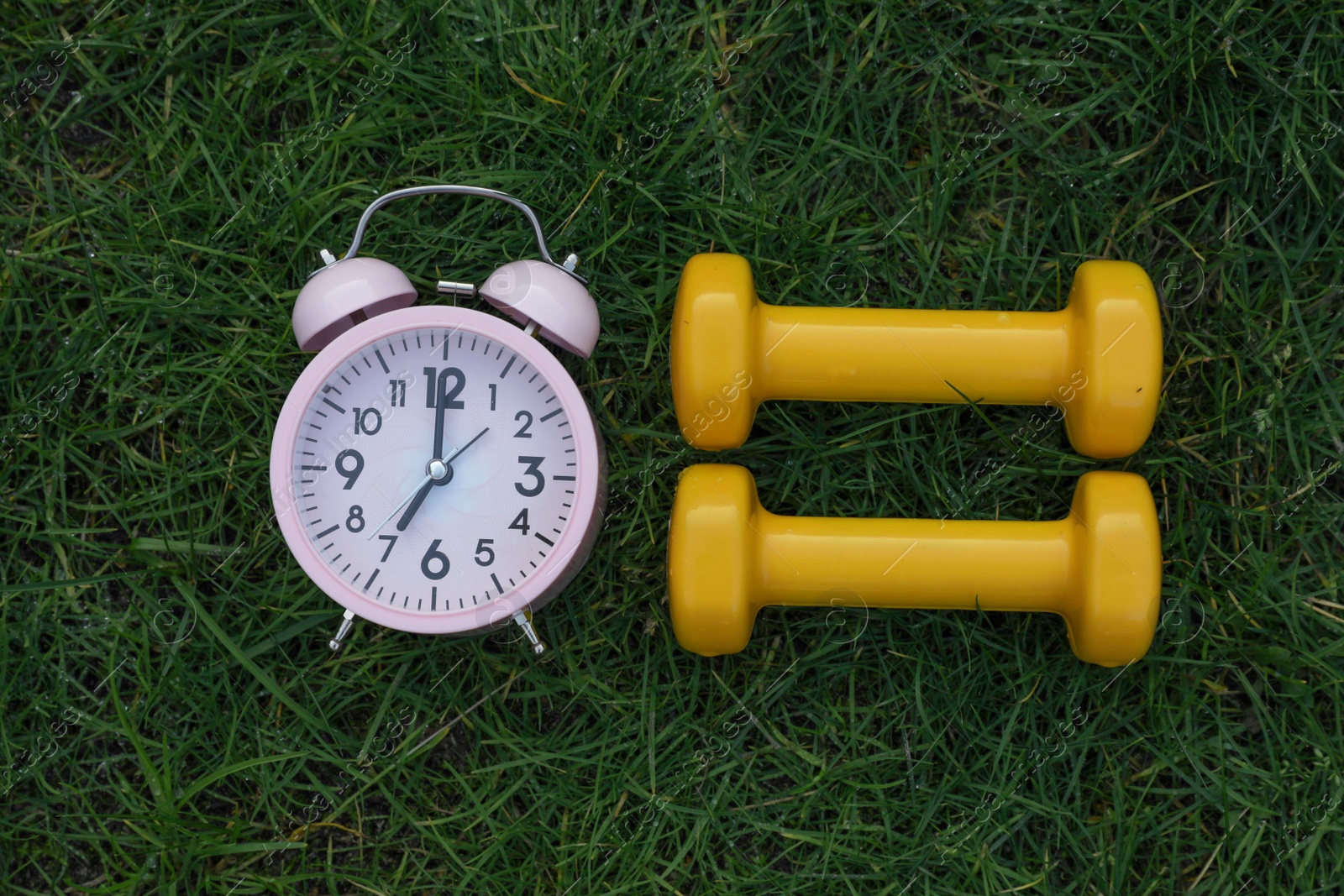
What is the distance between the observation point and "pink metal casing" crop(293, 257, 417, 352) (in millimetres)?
1553

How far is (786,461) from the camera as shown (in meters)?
1.72

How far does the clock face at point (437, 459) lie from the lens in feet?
5.12

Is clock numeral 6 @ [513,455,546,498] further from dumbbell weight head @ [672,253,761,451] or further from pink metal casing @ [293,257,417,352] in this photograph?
pink metal casing @ [293,257,417,352]

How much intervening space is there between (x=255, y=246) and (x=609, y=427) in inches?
30.9

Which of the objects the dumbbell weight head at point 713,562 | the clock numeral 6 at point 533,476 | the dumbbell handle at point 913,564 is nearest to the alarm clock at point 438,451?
the clock numeral 6 at point 533,476

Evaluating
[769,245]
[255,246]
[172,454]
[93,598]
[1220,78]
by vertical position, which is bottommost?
[93,598]

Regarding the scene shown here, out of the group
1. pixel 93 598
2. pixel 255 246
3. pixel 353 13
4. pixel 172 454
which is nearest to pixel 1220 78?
pixel 353 13

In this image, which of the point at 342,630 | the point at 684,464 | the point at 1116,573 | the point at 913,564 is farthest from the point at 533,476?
the point at 1116,573

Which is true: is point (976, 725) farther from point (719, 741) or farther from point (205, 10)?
point (205, 10)

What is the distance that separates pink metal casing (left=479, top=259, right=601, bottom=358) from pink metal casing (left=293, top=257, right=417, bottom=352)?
17cm

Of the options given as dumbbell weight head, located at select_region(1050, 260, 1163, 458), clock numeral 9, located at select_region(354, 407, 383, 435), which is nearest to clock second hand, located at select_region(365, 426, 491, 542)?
clock numeral 9, located at select_region(354, 407, 383, 435)

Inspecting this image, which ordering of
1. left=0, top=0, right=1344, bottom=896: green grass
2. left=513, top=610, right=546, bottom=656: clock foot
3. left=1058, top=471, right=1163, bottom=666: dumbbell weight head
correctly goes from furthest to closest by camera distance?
left=0, top=0, right=1344, bottom=896: green grass, left=513, top=610, right=546, bottom=656: clock foot, left=1058, top=471, right=1163, bottom=666: dumbbell weight head

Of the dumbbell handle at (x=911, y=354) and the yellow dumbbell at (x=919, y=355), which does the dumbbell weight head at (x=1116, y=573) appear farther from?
the dumbbell handle at (x=911, y=354)

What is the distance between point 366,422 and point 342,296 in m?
0.22
